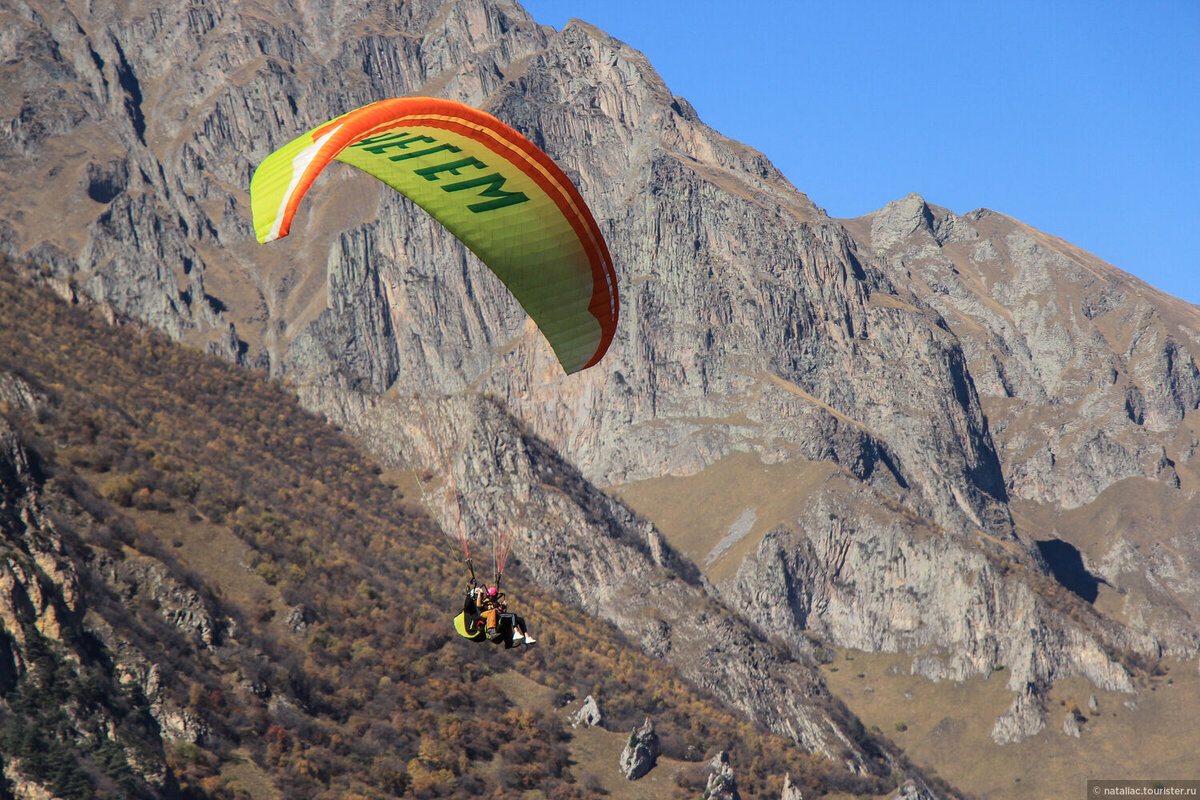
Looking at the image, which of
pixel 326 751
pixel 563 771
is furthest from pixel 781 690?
pixel 326 751

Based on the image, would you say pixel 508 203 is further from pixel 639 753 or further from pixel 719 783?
pixel 719 783

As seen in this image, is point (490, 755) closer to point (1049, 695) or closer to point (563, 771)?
point (563, 771)

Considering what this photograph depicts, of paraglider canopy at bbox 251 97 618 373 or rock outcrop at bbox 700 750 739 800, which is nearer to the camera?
paraglider canopy at bbox 251 97 618 373

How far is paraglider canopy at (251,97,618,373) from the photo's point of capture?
35.3 m

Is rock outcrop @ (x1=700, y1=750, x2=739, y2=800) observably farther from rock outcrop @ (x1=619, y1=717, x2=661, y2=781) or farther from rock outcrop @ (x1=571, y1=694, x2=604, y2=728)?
rock outcrop @ (x1=571, y1=694, x2=604, y2=728)

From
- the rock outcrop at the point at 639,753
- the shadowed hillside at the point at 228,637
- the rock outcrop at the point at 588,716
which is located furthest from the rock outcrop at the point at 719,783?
the rock outcrop at the point at 588,716

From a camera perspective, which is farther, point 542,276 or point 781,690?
point 781,690

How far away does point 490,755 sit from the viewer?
275ft

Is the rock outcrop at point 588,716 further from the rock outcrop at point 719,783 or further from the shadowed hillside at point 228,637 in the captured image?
the rock outcrop at point 719,783

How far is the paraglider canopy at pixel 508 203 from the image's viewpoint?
35312 millimetres

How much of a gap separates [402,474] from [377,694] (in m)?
73.2

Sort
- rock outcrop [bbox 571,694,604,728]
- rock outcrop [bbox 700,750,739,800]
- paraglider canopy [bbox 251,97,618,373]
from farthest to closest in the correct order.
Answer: rock outcrop [bbox 571,694,604,728] < rock outcrop [bbox 700,750,739,800] < paraglider canopy [bbox 251,97,618,373]

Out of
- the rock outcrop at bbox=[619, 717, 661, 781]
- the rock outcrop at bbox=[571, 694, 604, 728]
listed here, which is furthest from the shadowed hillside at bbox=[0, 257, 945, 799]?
the rock outcrop at bbox=[571, 694, 604, 728]

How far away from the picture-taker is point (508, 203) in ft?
121
